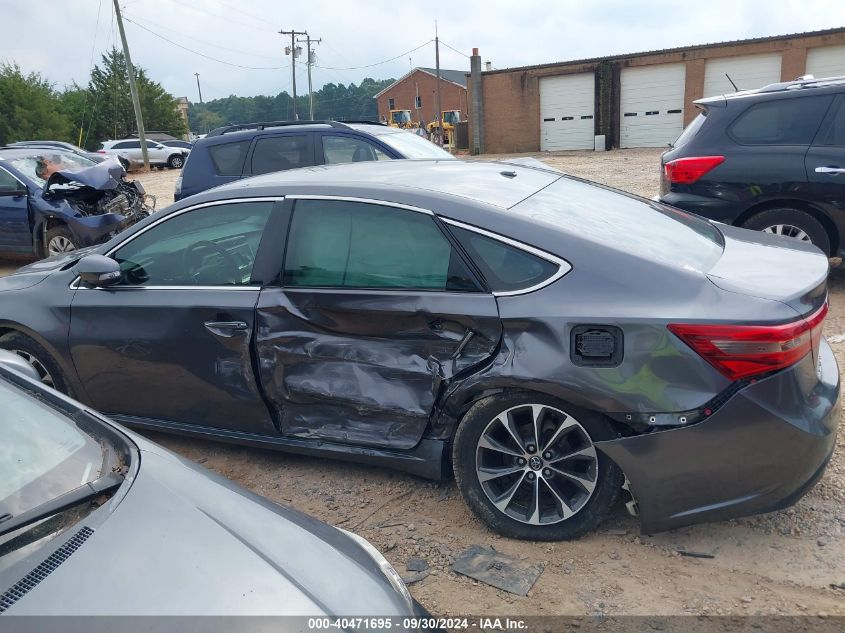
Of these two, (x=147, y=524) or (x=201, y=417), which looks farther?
(x=201, y=417)

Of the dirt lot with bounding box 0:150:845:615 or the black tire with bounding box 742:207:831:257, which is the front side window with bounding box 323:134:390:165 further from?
the dirt lot with bounding box 0:150:845:615

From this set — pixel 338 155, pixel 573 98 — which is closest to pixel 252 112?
pixel 573 98

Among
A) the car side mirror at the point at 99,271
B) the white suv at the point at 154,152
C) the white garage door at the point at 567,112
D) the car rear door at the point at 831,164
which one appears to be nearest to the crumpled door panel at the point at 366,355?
the car side mirror at the point at 99,271

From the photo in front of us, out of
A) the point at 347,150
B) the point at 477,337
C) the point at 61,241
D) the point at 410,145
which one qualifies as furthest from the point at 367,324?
the point at 61,241

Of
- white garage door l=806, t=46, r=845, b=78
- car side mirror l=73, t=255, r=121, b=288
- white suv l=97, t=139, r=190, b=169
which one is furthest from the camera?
white suv l=97, t=139, r=190, b=169

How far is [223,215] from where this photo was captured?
3.79 metres

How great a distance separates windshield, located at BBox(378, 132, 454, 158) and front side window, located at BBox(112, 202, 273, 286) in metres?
4.27

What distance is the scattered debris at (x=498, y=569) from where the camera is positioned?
9.29 feet

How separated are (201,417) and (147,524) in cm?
191

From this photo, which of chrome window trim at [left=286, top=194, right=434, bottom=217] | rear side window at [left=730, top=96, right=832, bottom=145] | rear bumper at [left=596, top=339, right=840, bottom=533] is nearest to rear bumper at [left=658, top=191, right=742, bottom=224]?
rear side window at [left=730, top=96, right=832, bottom=145]

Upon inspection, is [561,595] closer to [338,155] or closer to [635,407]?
[635,407]

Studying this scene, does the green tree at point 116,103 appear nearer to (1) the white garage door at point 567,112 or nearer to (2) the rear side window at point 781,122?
(1) the white garage door at point 567,112

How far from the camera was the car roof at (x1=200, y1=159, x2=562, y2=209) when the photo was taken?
11.1 ft

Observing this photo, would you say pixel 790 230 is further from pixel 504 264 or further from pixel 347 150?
pixel 347 150
